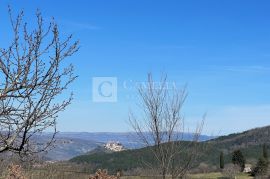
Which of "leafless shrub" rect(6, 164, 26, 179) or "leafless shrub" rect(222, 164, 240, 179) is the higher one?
"leafless shrub" rect(6, 164, 26, 179)

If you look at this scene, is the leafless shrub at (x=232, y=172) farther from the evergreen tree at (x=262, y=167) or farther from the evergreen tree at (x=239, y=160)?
the evergreen tree at (x=262, y=167)

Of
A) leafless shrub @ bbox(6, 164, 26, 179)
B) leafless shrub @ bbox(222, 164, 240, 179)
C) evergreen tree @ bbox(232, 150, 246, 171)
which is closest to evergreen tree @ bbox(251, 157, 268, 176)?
leafless shrub @ bbox(222, 164, 240, 179)

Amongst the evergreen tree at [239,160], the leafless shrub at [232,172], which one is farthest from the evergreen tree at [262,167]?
the evergreen tree at [239,160]

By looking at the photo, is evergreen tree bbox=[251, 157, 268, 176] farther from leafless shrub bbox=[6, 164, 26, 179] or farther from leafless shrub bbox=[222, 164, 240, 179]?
leafless shrub bbox=[6, 164, 26, 179]

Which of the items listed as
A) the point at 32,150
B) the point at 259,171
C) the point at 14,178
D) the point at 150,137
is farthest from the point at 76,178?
the point at 32,150

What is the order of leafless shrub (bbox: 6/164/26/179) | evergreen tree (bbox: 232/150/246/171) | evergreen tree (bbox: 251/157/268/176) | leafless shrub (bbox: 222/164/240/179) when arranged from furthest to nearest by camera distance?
evergreen tree (bbox: 232/150/246/171), leafless shrub (bbox: 222/164/240/179), evergreen tree (bbox: 251/157/268/176), leafless shrub (bbox: 6/164/26/179)

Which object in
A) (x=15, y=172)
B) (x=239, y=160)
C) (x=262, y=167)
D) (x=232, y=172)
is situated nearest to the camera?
(x=15, y=172)

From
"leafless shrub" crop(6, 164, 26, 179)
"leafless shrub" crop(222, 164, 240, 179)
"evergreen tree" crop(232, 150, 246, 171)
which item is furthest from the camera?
"evergreen tree" crop(232, 150, 246, 171)

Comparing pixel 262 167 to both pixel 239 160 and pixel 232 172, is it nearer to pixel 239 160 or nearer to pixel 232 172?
pixel 232 172

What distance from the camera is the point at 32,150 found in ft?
22.4

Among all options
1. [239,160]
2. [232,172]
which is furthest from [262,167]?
[239,160]

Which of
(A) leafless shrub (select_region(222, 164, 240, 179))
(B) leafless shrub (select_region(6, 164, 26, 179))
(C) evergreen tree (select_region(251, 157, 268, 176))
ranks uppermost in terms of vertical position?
(B) leafless shrub (select_region(6, 164, 26, 179))

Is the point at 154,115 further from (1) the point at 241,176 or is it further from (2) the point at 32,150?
(1) the point at 241,176

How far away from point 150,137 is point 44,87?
8885 mm
